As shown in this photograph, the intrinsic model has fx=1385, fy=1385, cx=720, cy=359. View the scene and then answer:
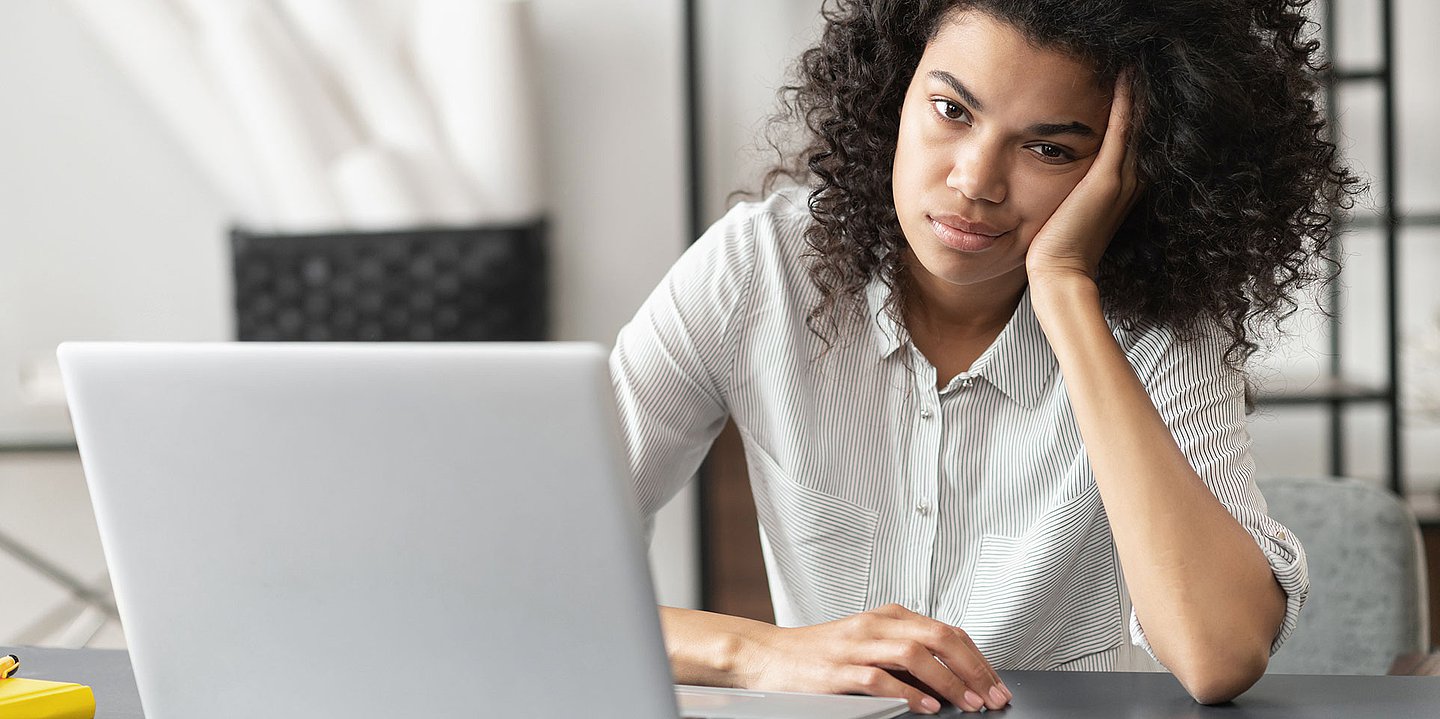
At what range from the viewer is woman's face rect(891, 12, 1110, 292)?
3.88ft

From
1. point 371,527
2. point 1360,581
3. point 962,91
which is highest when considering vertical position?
point 962,91

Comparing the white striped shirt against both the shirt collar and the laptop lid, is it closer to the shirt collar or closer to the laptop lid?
the shirt collar

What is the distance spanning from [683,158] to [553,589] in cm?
209

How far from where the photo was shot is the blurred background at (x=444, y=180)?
2549 mm

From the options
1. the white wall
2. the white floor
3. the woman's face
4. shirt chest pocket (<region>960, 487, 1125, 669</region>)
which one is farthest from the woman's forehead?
the white floor

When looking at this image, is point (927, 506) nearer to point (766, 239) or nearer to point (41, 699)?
point (766, 239)

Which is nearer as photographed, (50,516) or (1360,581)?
(1360,581)

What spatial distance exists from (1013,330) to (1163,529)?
33 cm

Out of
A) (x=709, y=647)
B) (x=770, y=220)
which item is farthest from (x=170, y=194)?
(x=709, y=647)

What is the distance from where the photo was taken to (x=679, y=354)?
1.37 m

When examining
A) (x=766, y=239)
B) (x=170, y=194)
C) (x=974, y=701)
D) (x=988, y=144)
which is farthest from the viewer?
(x=170, y=194)

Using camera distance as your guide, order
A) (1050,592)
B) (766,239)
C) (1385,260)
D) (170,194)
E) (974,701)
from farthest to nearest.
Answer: (170,194), (1385,260), (766,239), (1050,592), (974,701)

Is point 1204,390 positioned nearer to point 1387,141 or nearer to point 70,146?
point 1387,141

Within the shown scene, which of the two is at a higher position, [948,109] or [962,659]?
[948,109]
